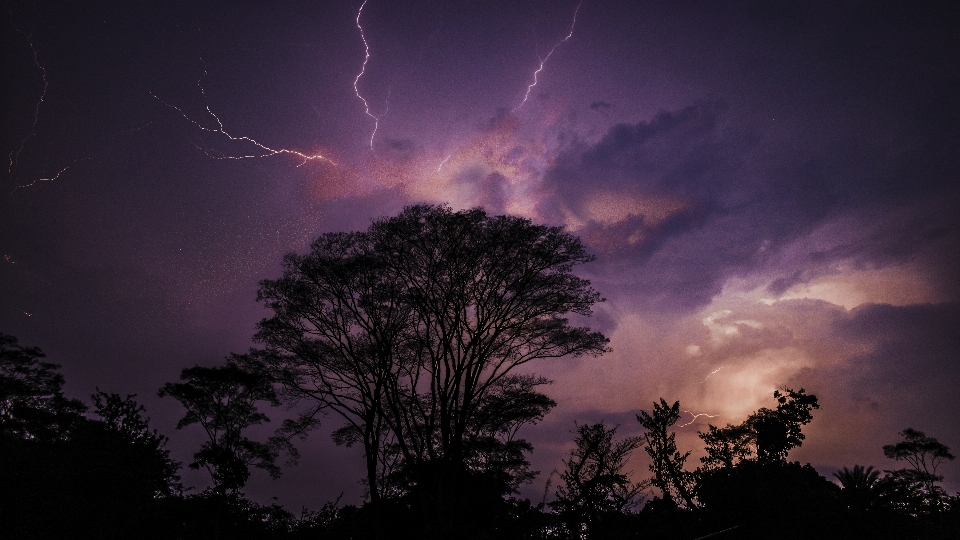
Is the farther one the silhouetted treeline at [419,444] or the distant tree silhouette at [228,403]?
the distant tree silhouette at [228,403]

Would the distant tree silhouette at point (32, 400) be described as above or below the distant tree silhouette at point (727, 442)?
above

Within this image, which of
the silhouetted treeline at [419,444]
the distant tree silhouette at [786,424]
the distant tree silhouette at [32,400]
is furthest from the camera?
the distant tree silhouette at [786,424]

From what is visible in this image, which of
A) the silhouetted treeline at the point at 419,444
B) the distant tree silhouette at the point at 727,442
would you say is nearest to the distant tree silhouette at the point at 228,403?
the silhouetted treeline at the point at 419,444

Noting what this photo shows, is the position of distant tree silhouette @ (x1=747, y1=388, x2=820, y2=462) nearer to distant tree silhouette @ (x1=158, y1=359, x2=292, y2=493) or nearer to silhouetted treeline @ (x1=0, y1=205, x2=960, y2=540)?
silhouetted treeline @ (x1=0, y1=205, x2=960, y2=540)

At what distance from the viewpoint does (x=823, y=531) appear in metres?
15.2

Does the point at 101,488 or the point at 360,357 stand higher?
the point at 360,357

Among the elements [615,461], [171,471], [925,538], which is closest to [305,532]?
[615,461]

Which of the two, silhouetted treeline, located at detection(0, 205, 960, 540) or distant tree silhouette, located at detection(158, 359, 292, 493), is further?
distant tree silhouette, located at detection(158, 359, 292, 493)

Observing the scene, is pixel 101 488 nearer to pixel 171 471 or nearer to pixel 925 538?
pixel 171 471

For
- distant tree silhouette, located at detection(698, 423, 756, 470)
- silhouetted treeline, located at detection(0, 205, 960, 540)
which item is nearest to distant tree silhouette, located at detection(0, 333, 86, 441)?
silhouetted treeline, located at detection(0, 205, 960, 540)

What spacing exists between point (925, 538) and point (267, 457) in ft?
107

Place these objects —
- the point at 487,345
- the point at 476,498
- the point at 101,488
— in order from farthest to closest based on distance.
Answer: the point at 476,498
the point at 487,345
the point at 101,488

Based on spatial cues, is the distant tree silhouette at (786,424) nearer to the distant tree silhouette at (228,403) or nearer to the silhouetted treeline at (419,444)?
the silhouetted treeline at (419,444)

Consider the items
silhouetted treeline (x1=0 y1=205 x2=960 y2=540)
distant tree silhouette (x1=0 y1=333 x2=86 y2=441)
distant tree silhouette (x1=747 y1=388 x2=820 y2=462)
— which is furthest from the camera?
distant tree silhouette (x1=747 y1=388 x2=820 y2=462)
